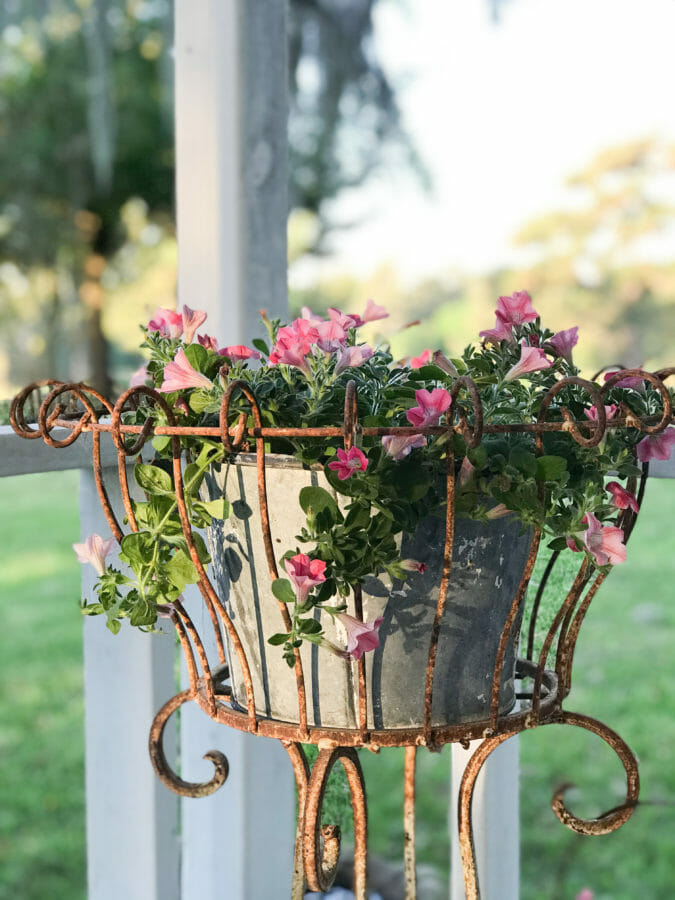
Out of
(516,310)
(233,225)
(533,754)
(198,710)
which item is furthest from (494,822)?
(533,754)

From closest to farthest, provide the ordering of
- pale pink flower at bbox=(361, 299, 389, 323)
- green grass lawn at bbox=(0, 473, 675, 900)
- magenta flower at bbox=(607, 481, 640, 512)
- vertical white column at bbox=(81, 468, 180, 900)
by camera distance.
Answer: magenta flower at bbox=(607, 481, 640, 512), pale pink flower at bbox=(361, 299, 389, 323), vertical white column at bbox=(81, 468, 180, 900), green grass lawn at bbox=(0, 473, 675, 900)

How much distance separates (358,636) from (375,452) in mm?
112

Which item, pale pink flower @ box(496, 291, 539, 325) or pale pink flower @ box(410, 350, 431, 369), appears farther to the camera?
pale pink flower @ box(410, 350, 431, 369)

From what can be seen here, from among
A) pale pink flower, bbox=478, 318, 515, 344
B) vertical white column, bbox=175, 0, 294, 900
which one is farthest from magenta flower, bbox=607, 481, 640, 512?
vertical white column, bbox=175, 0, 294, 900

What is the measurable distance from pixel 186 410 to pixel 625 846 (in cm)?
231

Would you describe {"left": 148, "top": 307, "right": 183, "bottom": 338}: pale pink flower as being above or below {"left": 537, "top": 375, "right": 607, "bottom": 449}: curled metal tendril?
above

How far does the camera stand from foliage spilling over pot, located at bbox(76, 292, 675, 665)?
51 cm

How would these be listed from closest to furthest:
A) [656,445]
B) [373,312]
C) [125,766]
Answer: [656,445] → [373,312] → [125,766]

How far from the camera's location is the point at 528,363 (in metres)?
0.57

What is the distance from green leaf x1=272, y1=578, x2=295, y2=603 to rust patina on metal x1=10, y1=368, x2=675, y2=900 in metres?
0.02

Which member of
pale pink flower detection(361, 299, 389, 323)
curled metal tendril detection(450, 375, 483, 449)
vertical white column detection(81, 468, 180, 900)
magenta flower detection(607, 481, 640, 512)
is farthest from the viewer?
vertical white column detection(81, 468, 180, 900)

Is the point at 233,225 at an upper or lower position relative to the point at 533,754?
upper

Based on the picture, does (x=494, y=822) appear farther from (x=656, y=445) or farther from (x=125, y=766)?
(x=656, y=445)

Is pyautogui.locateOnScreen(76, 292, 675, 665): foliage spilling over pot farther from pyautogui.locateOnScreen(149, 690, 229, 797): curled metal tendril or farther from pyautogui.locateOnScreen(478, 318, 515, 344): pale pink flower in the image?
pyautogui.locateOnScreen(149, 690, 229, 797): curled metal tendril
